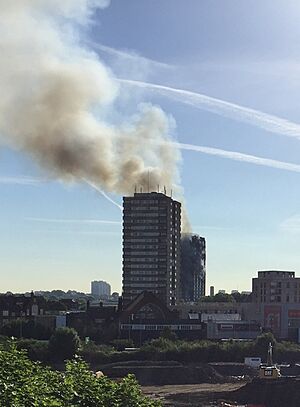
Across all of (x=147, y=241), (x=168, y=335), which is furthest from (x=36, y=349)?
(x=147, y=241)

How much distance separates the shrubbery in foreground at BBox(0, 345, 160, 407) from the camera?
21469 millimetres

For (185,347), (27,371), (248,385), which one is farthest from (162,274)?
(27,371)

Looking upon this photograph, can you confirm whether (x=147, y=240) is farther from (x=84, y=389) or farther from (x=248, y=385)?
(x=84, y=389)

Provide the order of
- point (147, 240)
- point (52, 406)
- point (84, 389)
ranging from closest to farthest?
point (52, 406) → point (84, 389) → point (147, 240)

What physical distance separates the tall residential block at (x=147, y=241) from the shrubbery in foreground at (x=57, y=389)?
12327 cm

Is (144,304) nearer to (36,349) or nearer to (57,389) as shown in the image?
(36,349)

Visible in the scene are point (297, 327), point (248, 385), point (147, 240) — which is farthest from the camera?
point (147, 240)

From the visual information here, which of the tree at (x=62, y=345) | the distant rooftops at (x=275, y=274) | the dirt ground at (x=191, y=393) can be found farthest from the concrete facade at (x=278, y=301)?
the tree at (x=62, y=345)

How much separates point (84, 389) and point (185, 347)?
84768mm

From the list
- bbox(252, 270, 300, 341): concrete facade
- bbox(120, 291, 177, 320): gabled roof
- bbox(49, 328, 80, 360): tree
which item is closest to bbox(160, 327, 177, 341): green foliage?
bbox(120, 291, 177, 320): gabled roof

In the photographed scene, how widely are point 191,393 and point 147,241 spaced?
67733 millimetres

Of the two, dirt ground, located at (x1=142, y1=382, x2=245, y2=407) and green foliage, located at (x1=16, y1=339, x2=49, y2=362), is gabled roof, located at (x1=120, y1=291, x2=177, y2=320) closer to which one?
green foliage, located at (x1=16, y1=339, x2=49, y2=362)

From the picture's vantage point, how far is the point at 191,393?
85000 mm

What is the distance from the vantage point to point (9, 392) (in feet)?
70.9
